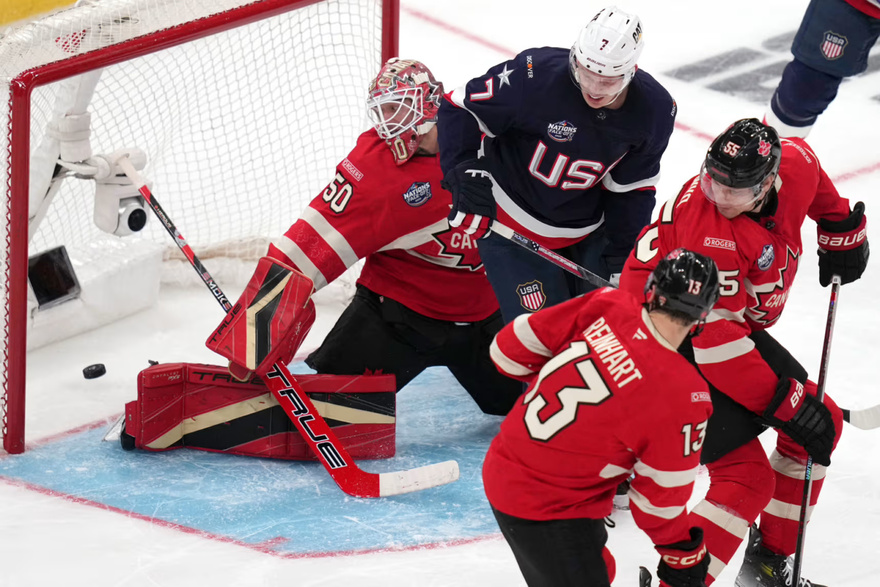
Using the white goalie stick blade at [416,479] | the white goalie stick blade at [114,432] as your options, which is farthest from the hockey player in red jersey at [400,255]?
the white goalie stick blade at [114,432]

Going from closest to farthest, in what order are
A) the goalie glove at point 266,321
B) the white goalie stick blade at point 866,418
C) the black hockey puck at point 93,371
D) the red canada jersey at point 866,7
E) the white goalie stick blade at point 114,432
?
the white goalie stick blade at point 866,418 < the goalie glove at point 266,321 < the white goalie stick blade at point 114,432 < the black hockey puck at point 93,371 < the red canada jersey at point 866,7

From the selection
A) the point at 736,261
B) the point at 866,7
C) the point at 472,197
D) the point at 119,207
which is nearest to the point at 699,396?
the point at 736,261

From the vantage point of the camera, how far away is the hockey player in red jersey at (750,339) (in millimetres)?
2418

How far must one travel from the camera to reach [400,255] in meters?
3.33

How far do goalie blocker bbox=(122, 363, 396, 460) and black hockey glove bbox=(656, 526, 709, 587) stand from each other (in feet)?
3.66

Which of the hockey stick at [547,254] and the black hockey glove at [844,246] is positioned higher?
the black hockey glove at [844,246]

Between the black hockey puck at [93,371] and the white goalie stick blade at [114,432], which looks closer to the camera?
the white goalie stick blade at [114,432]

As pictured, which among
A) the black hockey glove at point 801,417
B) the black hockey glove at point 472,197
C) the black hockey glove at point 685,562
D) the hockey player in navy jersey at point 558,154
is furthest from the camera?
the black hockey glove at point 472,197

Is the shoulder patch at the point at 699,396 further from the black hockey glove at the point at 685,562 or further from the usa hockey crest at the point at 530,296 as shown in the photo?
the usa hockey crest at the point at 530,296

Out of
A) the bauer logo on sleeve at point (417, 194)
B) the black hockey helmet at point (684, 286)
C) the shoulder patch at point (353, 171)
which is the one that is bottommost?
the bauer logo on sleeve at point (417, 194)

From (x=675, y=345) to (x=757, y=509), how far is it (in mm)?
631

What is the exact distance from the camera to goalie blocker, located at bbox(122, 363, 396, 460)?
314 cm

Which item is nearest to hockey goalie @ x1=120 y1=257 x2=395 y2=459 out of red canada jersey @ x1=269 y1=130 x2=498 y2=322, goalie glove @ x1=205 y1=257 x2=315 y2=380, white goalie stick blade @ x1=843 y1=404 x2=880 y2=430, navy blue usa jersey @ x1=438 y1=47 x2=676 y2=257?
goalie glove @ x1=205 y1=257 x2=315 y2=380

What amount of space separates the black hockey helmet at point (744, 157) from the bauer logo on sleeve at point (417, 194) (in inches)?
37.3
